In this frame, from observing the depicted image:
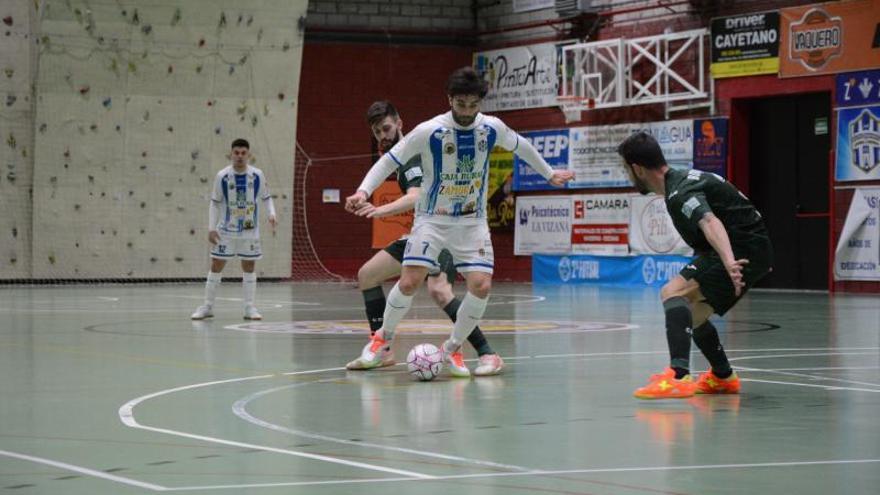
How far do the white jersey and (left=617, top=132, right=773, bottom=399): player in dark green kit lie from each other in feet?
34.6

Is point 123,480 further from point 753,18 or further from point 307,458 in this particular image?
point 753,18

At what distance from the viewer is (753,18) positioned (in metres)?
30.0

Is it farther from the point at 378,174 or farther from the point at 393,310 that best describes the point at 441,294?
the point at 378,174

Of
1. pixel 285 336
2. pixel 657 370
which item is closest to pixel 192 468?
pixel 657 370

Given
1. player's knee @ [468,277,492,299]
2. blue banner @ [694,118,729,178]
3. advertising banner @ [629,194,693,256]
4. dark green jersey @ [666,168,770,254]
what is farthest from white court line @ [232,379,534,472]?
advertising banner @ [629,194,693,256]

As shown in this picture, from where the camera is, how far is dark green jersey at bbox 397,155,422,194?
12.1 m

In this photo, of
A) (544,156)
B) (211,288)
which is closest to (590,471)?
(211,288)

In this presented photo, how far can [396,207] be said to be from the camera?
11.6 m

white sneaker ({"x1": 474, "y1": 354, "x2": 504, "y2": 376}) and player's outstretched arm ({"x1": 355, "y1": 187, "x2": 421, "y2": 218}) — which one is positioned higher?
player's outstretched arm ({"x1": 355, "y1": 187, "x2": 421, "y2": 218})

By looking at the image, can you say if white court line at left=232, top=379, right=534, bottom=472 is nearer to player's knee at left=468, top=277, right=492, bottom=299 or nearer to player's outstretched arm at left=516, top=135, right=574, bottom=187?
player's knee at left=468, top=277, right=492, bottom=299

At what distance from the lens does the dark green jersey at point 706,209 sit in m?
9.68

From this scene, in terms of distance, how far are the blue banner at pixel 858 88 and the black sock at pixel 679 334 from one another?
19296mm

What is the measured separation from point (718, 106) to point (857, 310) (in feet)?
34.2

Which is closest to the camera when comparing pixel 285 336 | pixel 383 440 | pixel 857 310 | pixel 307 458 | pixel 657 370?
pixel 307 458
